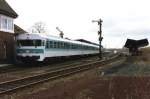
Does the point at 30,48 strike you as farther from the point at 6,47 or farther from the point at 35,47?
the point at 6,47

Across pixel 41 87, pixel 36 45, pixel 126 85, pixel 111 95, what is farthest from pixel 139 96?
pixel 36 45

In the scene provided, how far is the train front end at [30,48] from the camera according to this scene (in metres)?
32.3

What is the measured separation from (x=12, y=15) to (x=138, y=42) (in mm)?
19634

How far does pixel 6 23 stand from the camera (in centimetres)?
3647

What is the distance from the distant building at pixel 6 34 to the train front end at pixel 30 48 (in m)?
2.29

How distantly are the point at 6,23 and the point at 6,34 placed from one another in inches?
47.2

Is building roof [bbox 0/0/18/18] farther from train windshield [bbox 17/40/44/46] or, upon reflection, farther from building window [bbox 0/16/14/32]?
train windshield [bbox 17/40/44/46]

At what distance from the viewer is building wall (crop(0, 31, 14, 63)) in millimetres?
34781

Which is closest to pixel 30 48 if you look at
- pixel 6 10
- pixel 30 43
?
pixel 30 43

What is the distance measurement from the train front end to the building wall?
6.96 ft

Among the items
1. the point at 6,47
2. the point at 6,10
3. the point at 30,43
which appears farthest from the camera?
the point at 6,10

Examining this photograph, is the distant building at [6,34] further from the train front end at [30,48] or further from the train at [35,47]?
the train front end at [30,48]

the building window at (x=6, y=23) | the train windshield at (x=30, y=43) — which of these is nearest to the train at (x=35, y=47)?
the train windshield at (x=30, y=43)

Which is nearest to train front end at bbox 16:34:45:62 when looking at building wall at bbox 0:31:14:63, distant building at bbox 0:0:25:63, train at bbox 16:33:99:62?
train at bbox 16:33:99:62
